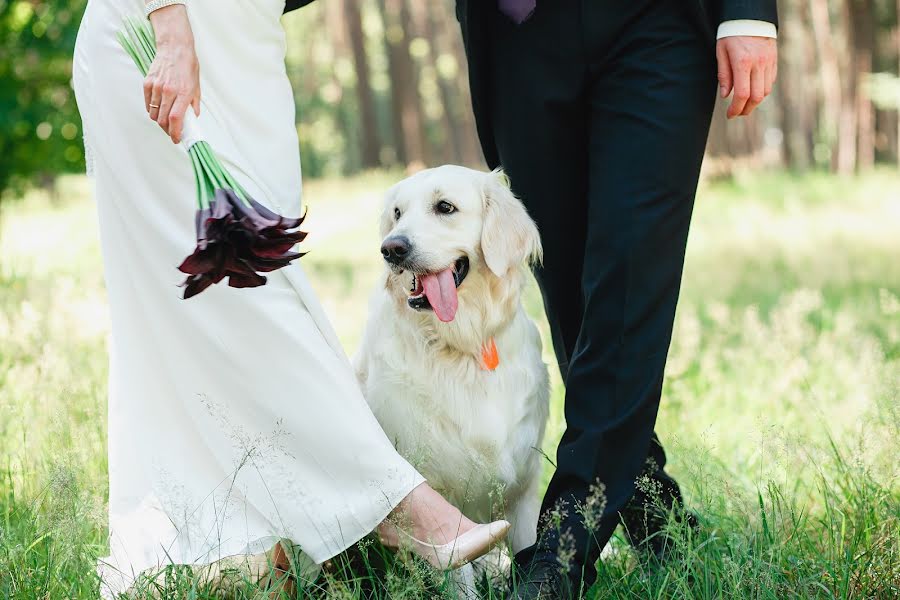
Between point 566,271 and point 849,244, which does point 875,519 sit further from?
point 849,244

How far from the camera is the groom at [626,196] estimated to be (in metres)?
2.60

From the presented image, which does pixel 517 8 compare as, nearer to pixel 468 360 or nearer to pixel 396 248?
pixel 396 248

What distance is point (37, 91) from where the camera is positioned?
8.85 m

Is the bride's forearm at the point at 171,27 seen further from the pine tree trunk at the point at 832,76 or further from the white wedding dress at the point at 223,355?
the pine tree trunk at the point at 832,76

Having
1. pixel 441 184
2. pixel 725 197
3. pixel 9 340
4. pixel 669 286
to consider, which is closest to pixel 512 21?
pixel 441 184

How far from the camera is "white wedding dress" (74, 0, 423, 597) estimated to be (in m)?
2.57

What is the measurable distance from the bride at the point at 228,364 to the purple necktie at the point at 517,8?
0.64m

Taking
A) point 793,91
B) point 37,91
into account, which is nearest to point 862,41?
point 37,91

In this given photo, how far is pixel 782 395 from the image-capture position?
14.5ft

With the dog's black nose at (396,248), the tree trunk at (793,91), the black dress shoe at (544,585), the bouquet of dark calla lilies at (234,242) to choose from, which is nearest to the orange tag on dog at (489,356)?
the dog's black nose at (396,248)

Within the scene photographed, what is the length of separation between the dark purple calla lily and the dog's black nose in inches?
32.8

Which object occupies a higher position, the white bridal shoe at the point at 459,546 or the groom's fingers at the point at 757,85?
the groom's fingers at the point at 757,85

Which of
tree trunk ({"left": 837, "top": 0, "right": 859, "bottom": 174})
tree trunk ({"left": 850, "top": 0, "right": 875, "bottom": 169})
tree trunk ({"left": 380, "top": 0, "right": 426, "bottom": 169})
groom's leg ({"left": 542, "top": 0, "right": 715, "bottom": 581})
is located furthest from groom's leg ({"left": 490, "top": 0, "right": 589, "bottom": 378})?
tree trunk ({"left": 380, "top": 0, "right": 426, "bottom": 169})

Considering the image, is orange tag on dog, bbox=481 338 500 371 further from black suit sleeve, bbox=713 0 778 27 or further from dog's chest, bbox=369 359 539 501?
black suit sleeve, bbox=713 0 778 27
